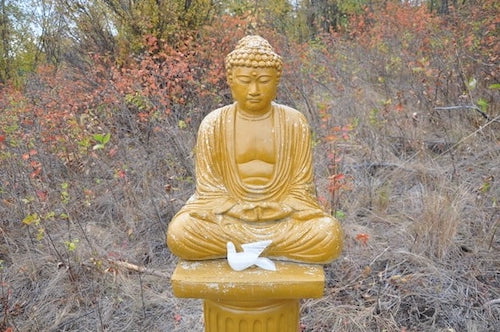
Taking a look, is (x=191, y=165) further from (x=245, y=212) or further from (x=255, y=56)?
(x=255, y=56)

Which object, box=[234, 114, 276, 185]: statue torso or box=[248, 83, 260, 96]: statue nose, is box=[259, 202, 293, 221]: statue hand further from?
box=[248, 83, 260, 96]: statue nose

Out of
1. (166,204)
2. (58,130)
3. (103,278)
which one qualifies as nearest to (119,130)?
(58,130)

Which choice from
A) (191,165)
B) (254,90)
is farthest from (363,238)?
(191,165)

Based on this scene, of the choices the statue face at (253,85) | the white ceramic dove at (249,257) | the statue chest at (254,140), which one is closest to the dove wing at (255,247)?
the white ceramic dove at (249,257)

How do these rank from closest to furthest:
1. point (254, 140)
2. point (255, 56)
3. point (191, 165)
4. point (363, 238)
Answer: point (255, 56)
point (254, 140)
point (363, 238)
point (191, 165)

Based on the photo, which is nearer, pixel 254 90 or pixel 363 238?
pixel 254 90

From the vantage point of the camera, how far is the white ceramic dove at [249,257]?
1724 mm

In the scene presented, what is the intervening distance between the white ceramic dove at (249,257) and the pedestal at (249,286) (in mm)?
24

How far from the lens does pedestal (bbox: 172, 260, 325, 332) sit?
5.51 ft

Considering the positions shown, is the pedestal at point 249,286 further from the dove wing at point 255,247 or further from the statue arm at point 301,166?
the statue arm at point 301,166

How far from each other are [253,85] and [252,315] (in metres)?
1.01

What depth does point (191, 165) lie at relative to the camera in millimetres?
4105

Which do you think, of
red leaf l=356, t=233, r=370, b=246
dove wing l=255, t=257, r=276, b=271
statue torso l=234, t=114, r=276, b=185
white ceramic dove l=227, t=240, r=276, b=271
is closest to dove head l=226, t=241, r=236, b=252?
white ceramic dove l=227, t=240, r=276, b=271

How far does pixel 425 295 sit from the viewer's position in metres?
2.77
